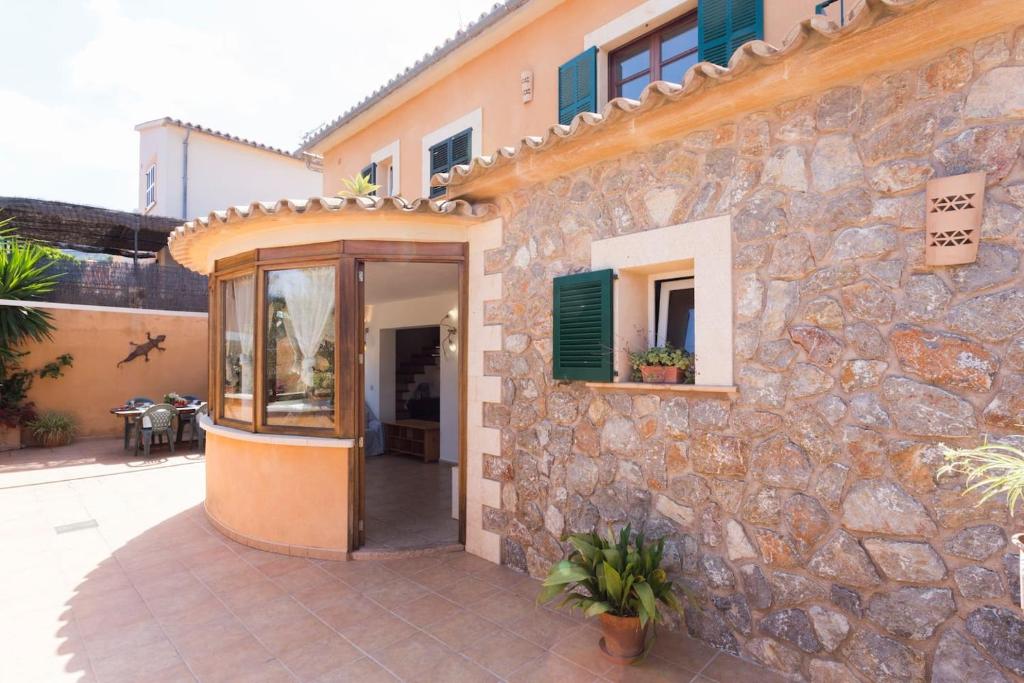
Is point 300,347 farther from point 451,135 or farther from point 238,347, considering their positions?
point 451,135

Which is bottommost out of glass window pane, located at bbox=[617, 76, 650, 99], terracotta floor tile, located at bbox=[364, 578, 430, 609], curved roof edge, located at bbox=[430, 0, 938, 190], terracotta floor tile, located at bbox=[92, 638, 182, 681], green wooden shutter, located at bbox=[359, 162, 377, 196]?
terracotta floor tile, located at bbox=[92, 638, 182, 681]

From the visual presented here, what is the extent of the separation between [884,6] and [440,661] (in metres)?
4.50

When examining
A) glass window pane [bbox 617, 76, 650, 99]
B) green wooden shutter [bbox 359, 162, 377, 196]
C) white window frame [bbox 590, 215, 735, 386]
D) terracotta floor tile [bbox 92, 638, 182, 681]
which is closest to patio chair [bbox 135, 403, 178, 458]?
green wooden shutter [bbox 359, 162, 377, 196]

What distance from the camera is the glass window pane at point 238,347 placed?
5.62m

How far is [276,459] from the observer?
521cm

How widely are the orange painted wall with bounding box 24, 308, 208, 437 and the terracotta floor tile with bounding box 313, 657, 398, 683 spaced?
1253cm

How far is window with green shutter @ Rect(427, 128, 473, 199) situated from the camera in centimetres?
778

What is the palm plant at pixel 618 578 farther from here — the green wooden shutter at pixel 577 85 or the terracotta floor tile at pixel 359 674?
the green wooden shutter at pixel 577 85

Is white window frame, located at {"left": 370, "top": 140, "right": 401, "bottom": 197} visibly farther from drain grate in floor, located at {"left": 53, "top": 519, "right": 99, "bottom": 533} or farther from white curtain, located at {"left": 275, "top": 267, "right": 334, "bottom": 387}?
drain grate in floor, located at {"left": 53, "top": 519, "right": 99, "bottom": 533}

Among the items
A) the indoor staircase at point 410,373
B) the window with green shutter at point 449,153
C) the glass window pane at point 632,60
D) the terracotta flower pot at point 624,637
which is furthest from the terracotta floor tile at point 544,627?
the indoor staircase at point 410,373

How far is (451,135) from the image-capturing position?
8016 mm

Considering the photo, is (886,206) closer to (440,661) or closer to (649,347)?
(649,347)

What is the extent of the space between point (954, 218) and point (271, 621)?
508 cm

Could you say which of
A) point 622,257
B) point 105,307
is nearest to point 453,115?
point 622,257
